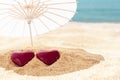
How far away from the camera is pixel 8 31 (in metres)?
6.57

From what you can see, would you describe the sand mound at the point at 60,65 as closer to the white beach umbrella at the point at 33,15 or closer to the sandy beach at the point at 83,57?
the sandy beach at the point at 83,57

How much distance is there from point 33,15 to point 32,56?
2.31 feet

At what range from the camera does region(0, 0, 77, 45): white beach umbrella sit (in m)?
6.10

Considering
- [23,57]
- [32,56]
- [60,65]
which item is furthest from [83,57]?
[23,57]

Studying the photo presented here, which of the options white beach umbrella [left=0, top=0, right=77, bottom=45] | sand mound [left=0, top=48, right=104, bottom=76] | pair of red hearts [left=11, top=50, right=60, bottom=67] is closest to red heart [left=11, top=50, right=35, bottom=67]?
pair of red hearts [left=11, top=50, right=60, bottom=67]

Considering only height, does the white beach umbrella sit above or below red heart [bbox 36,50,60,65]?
above

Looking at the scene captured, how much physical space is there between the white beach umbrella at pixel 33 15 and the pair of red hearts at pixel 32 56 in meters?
0.44

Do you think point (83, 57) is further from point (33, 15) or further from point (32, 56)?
point (33, 15)

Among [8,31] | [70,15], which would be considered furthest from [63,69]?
[8,31]

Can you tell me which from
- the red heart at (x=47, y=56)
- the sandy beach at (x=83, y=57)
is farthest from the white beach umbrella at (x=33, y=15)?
the red heart at (x=47, y=56)

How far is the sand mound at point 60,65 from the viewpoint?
17.9 feet

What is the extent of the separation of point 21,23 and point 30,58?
849mm

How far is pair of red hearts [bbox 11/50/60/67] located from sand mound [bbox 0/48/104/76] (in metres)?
0.08

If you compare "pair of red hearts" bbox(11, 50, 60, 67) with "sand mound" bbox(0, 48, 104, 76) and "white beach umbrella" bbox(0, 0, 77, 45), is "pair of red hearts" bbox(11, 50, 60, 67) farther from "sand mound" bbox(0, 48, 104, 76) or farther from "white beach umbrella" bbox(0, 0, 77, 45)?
"white beach umbrella" bbox(0, 0, 77, 45)
